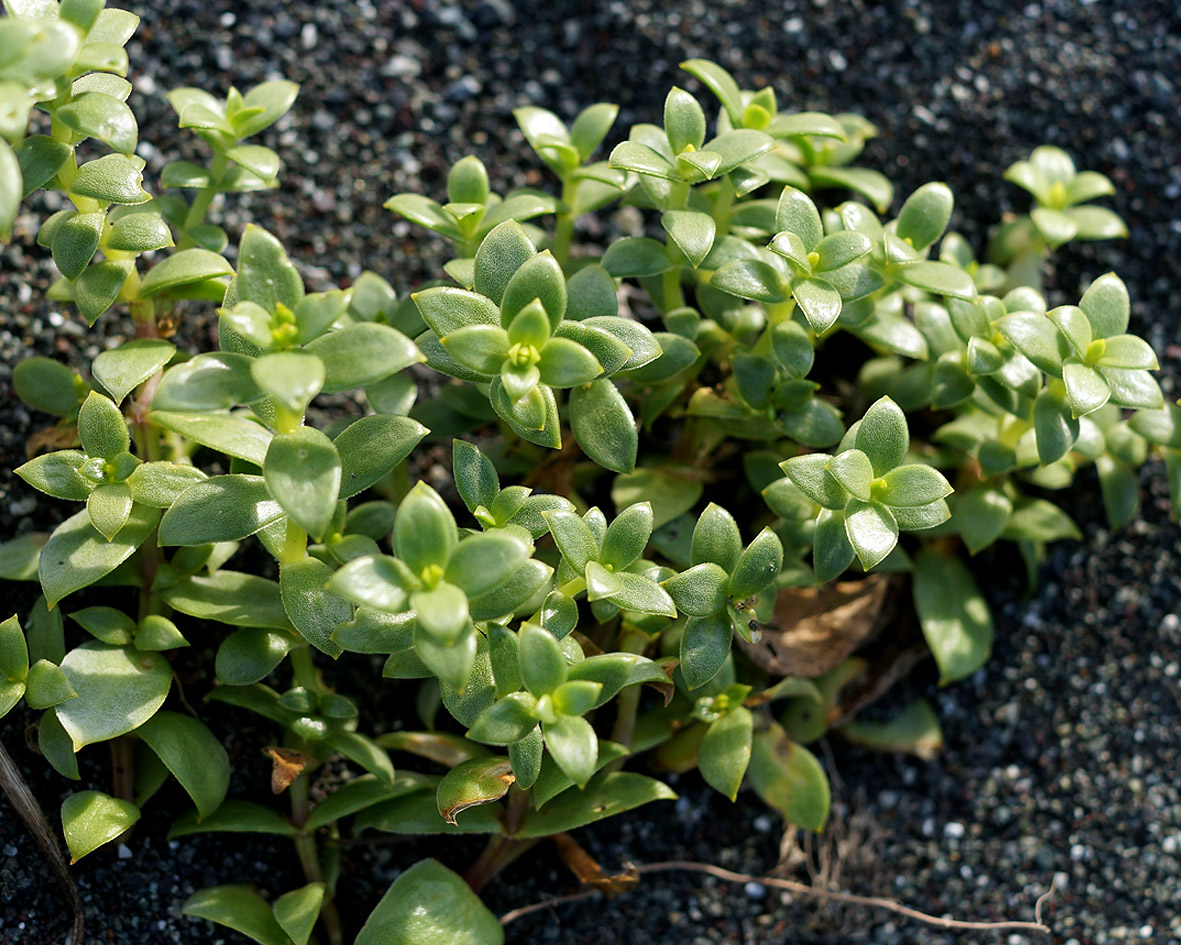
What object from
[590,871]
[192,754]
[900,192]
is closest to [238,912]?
[192,754]

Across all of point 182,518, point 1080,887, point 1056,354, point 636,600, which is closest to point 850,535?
point 636,600

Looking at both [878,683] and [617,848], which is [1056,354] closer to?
[878,683]

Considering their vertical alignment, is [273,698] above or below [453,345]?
below

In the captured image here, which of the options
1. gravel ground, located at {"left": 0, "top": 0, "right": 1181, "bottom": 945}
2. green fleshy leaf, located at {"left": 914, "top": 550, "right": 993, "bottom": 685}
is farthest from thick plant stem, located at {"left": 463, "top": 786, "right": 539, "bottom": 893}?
green fleshy leaf, located at {"left": 914, "top": 550, "right": 993, "bottom": 685}

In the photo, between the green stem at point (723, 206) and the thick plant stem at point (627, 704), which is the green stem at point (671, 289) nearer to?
the green stem at point (723, 206)

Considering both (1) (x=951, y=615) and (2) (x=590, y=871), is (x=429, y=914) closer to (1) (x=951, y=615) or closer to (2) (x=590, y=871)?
(2) (x=590, y=871)

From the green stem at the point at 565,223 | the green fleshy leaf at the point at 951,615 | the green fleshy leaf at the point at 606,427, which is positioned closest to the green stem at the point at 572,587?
the green fleshy leaf at the point at 606,427
